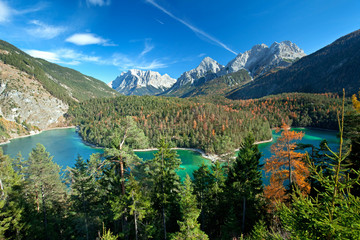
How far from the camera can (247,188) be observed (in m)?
16.9

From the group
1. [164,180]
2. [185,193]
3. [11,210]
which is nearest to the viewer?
[11,210]

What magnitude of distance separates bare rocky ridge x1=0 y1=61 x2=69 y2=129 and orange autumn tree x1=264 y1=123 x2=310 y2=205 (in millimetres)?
197919

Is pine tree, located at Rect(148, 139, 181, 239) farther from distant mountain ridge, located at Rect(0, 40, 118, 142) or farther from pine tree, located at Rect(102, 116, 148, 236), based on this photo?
distant mountain ridge, located at Rect(0, 40, 118, 142)

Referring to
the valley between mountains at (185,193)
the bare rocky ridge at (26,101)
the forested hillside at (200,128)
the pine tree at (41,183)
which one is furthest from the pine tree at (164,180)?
the bare rocky ridge at (26,101)

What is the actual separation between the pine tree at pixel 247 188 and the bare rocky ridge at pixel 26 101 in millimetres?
194456

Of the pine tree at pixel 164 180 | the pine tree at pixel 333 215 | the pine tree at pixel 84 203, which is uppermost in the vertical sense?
the pine tree at pixel 333 215

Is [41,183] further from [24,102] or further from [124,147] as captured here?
[24,102]

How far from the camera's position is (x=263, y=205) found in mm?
17812

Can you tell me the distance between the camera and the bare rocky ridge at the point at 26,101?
148 metres

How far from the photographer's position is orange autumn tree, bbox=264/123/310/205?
1387 centimetres

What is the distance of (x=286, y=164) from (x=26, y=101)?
217m

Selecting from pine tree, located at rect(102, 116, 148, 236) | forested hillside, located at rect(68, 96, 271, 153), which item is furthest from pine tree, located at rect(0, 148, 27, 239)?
forested hillside, located at rect(68, 96, 271, 153)

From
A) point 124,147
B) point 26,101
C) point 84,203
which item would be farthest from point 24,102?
point 124,147

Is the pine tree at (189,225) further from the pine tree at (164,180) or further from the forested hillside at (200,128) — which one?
the forested hillside at (200,128)
